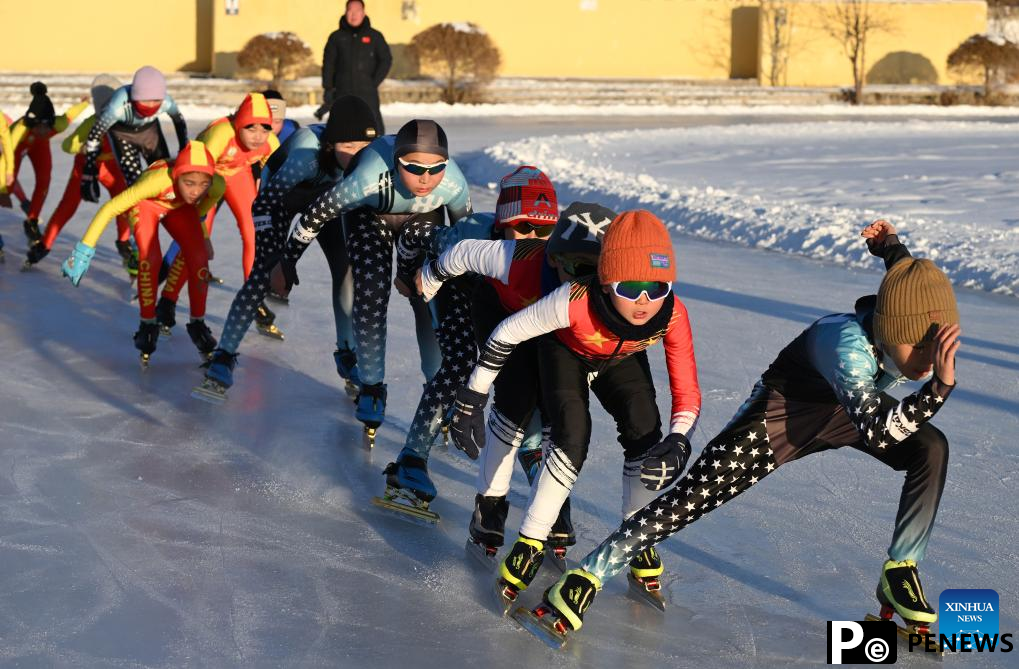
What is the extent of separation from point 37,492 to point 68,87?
72.5ft

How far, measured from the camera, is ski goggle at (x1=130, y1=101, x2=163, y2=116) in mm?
8789

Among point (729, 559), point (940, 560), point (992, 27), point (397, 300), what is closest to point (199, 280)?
point (397, 300)

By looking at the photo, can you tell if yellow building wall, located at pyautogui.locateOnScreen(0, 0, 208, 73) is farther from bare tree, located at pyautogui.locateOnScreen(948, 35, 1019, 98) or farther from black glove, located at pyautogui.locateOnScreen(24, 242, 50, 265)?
black glove, located at pyautogui.locateOnScreen(24, 242, 50, 265)

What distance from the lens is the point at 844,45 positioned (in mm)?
34281

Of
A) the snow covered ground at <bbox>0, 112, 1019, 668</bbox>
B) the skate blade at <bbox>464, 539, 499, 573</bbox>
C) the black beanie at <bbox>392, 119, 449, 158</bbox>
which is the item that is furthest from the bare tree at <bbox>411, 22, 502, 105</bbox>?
the skate blade at <bbox>464, 539, 499, 573</bbox>

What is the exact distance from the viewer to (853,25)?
111ft

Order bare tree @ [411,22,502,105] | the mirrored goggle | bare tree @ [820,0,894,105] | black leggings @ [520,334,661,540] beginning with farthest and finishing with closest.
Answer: bare tree @ [820,0,894,105] → bare tree @ [411,22,502,105] → the mirrored goggle → black leggings @ [520,334,661,540]

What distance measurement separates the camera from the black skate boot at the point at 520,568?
12.5 feet

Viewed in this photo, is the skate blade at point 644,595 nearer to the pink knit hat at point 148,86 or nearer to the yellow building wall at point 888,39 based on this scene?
the pink knit hat at point 148,86

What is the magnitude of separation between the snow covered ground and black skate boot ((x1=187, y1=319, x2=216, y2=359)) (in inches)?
6.1

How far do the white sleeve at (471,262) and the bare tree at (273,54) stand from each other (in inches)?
965

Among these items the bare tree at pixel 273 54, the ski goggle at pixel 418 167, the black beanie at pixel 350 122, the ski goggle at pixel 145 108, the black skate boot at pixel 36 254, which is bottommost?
the black skate boot at pixel 36 254

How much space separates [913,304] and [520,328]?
105cm

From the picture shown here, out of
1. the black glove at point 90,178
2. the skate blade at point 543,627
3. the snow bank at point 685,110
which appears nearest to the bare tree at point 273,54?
the snow bank at point 685,110
